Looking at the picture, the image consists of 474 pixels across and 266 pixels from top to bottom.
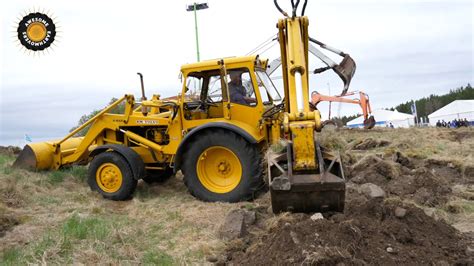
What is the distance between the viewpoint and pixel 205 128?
7.49m

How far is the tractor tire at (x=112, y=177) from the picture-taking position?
8.25 m

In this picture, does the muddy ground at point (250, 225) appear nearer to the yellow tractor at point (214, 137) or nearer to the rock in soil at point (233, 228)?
the rock in soil at point (233, 228)

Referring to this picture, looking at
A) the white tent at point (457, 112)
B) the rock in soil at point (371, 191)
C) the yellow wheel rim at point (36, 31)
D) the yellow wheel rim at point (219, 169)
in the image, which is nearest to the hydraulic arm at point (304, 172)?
the rock in soil at point (371, 191)

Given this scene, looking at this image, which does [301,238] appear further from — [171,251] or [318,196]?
[171,251]

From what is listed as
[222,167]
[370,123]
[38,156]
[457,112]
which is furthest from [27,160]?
[457,112]

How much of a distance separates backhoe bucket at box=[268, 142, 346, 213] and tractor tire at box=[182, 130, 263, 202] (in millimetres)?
1773

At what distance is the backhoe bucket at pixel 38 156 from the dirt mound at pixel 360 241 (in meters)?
5.63

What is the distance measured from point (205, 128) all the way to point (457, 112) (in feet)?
123

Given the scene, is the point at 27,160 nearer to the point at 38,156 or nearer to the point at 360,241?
the point at 38,156

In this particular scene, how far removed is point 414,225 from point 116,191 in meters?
5.05

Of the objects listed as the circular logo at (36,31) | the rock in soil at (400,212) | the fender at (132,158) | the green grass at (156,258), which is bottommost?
the green grass at (156,258)

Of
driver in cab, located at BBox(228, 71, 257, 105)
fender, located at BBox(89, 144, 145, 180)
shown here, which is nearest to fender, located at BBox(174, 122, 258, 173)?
Result: driver in cab, located at BBox(228, 71, 257, 105)

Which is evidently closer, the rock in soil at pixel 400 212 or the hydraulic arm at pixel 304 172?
the hydraulic arm at pixel 304 172

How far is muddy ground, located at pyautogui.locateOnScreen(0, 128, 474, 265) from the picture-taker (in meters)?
4.39
